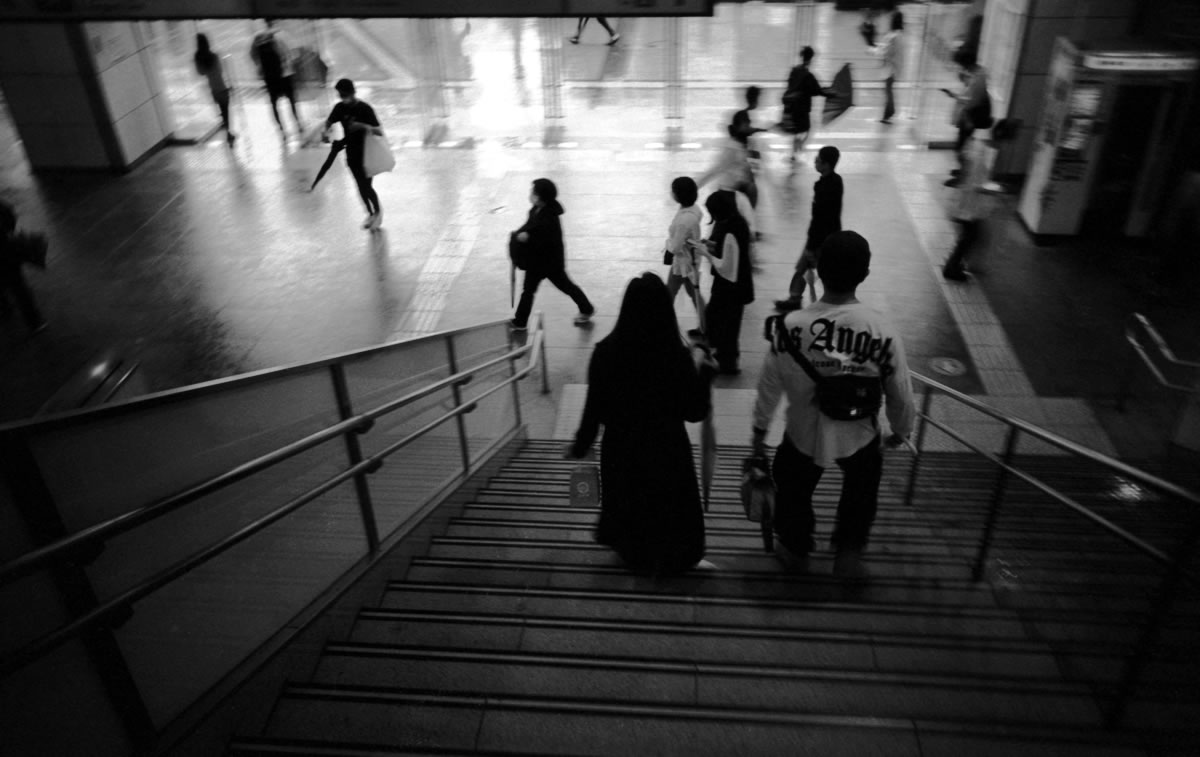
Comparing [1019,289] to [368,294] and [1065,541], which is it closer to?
[1065,541]

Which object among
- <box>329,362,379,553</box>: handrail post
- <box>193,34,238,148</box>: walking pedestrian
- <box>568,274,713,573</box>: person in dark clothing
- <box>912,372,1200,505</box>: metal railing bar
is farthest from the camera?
<box>193,34,238,148</box>: walking pedestrian

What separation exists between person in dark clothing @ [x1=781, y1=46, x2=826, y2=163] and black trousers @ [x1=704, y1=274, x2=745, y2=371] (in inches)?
221

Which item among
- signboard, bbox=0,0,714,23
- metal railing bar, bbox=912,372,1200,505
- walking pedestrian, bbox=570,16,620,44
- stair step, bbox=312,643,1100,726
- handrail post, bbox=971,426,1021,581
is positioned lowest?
walking pedestrian, bbox=570,16,620,44

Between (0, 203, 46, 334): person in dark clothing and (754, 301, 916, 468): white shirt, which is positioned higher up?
(754, 301, 916, 468): white shirt

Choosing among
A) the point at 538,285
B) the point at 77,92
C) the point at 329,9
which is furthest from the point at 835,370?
the point at 77,92

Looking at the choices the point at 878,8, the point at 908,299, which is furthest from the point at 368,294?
the point at 878,8

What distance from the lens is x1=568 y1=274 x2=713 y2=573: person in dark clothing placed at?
11.2 ft

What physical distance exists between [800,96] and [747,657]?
10.5 m

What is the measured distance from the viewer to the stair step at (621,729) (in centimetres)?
267

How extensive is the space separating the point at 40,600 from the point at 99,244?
1041 centimetres

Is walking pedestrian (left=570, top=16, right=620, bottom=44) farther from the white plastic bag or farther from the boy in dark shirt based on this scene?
the boy in dark shirt

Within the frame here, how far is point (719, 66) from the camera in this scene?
1705 centimetres

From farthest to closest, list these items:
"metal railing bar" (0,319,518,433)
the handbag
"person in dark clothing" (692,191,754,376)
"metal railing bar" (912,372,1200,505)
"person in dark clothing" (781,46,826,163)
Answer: "person in dark clothing" (781,46,826,163) < "person in dark clothing" (692,191,754,376) < the handbag < "metal railing bar" (912,372,1200,505) < "metal railing bar" (0,319,518,433)

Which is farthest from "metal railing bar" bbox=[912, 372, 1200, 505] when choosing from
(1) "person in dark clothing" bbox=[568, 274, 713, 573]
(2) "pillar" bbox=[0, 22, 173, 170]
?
(2) "pillar" bbox=[0, 22, 173, 170]
